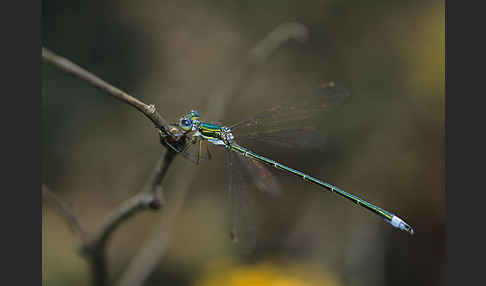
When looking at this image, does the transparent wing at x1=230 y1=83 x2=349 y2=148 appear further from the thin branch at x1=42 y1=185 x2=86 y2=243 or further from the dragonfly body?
the thin branch at x1=42 y1=185 x2=86 y2=243

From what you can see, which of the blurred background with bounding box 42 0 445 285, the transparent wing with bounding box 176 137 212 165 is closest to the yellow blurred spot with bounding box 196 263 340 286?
the blurred background with bounding box 42 0 445 285

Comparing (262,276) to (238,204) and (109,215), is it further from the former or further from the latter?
(109,215)

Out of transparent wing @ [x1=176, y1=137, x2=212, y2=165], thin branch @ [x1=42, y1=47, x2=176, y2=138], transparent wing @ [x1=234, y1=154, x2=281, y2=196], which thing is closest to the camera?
thin branch @ [x1=42, y1=47, x2=176, y2=138]

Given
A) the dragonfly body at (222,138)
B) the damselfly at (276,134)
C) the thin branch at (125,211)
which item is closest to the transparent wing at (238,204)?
the damselfly at (276,134)

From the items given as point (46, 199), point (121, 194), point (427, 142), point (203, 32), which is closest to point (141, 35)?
point (203, 32)

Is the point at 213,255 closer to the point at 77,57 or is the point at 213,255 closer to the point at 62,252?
the point at 62,252

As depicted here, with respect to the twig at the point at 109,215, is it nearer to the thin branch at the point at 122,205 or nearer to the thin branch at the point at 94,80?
the thin branch at the point at 122,205

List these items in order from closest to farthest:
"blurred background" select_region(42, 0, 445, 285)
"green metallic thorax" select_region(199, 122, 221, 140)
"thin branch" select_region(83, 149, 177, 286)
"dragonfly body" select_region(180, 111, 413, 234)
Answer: "thin branch" select_region(83, 149, 177, 286) < "dragonfly body" select_region(180, 111, 413, 234) < "green metallic thorax" select_region(199, 122, 221, 140) < "blurred background" select_region(42, 0, 445, 285)
